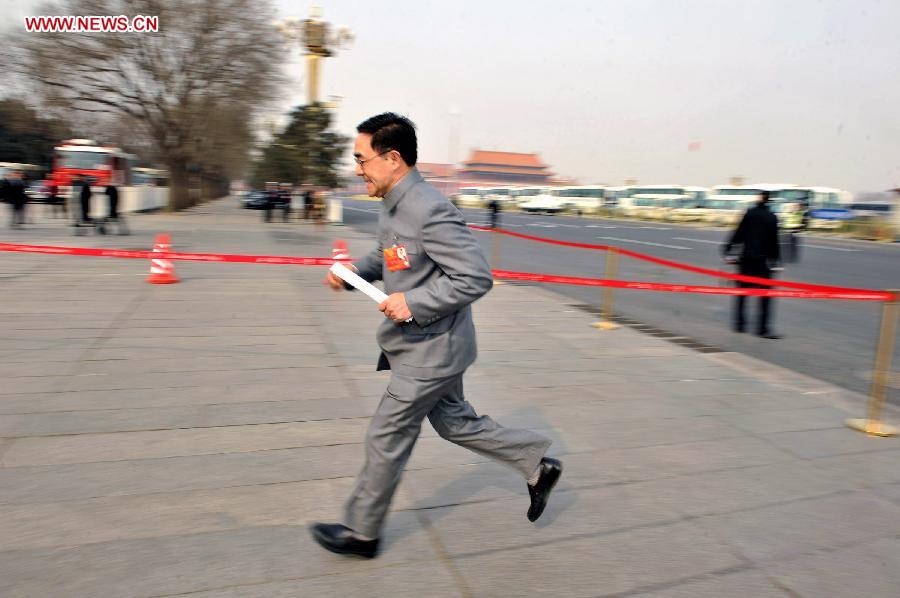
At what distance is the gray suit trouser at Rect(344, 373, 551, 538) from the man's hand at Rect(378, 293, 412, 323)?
10.0 inches

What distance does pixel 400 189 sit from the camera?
2555 millimetres

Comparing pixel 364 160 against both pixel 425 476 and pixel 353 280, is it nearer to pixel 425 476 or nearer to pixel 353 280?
pixel 353 280

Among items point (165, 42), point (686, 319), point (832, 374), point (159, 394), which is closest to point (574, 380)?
point (832, 374)

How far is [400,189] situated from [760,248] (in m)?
6.55

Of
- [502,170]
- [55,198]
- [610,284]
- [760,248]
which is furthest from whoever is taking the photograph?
[502,170]

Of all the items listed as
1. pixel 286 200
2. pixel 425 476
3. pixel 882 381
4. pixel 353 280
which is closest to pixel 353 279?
pixel 353 280

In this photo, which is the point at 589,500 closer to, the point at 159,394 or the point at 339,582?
the point at 339,582

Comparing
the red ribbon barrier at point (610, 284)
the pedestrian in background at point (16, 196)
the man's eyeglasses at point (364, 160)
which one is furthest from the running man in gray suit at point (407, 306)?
the pedestrian in background at point (16, 196)

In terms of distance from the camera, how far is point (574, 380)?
5.54m

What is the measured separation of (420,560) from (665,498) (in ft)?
4.31

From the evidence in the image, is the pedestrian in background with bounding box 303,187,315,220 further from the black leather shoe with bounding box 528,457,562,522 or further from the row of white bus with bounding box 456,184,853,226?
the black leather shoe with bounding box 528,457,562,522

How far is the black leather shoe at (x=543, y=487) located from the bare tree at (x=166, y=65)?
27.9 meters

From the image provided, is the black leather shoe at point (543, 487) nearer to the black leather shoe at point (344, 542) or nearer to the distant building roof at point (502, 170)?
the black leather shoe at point (344, 542)
